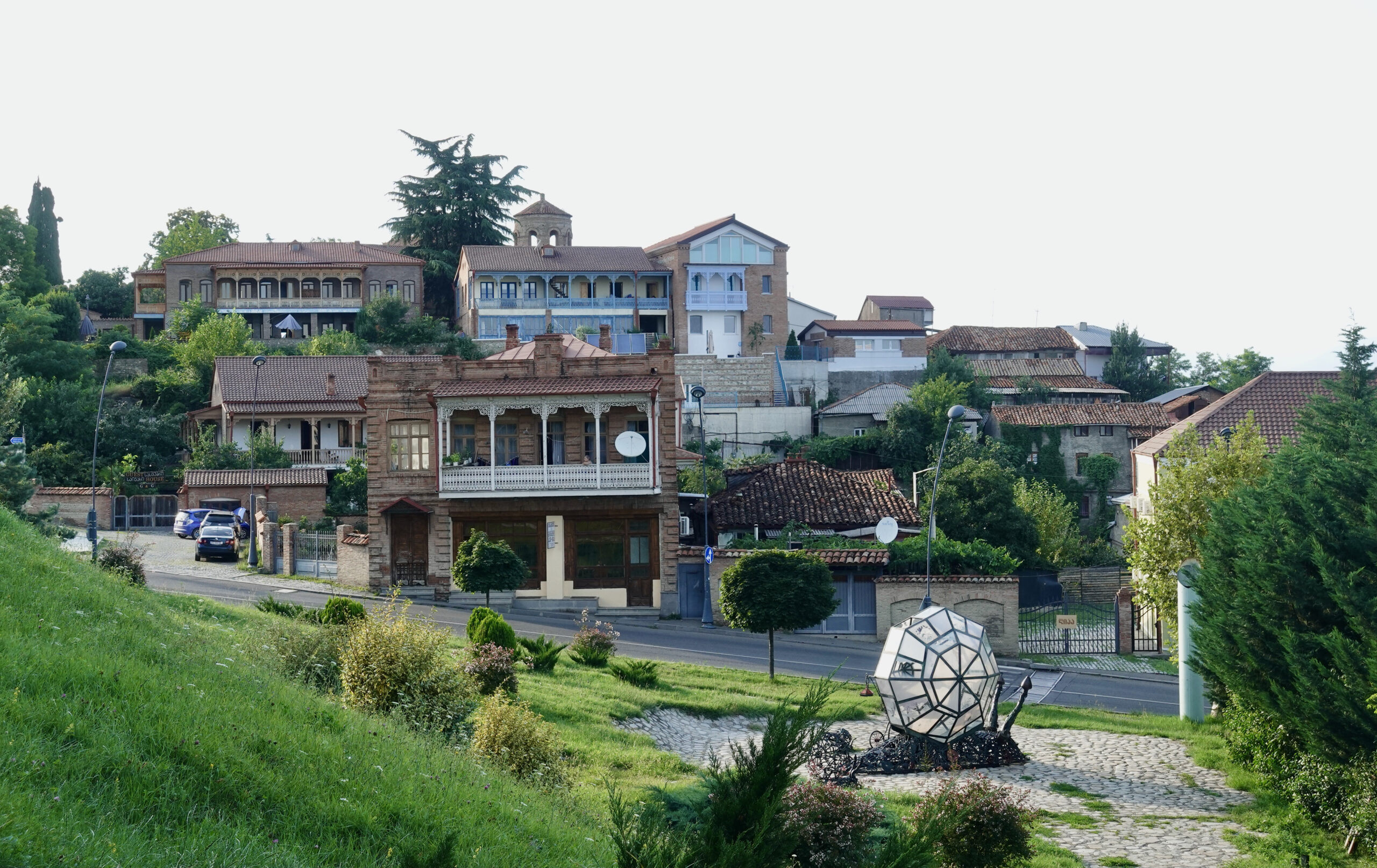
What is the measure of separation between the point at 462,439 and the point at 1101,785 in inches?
980

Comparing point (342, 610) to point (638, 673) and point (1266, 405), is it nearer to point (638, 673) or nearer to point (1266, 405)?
point (638, 673)

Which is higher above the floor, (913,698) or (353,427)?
(353,427)

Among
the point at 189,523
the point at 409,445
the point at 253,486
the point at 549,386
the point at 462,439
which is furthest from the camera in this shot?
the point at 253,486

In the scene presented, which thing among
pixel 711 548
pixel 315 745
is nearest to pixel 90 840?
pixel 315 745

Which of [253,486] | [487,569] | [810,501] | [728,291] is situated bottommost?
[487,569]

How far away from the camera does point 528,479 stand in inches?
1462

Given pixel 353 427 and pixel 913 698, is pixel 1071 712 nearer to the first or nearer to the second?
pixel 913 698

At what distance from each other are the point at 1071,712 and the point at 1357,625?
36.1 ft

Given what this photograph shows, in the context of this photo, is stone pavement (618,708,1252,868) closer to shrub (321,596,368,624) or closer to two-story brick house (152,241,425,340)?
shrub (321,596,368,624)

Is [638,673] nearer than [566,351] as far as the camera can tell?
Yes

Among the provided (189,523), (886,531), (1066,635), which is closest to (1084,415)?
(886,531)

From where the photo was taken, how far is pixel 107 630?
12.0 m

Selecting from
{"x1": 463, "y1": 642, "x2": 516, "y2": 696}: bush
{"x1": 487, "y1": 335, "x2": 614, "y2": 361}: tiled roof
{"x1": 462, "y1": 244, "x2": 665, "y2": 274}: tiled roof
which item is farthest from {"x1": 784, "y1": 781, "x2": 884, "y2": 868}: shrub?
{"x1": 462, "y1": 244, "x2": 665, "y2": 274}: tiled roof

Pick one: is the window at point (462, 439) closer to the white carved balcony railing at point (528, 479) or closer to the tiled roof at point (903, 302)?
the white carved balcony railing at point (528, 479)
